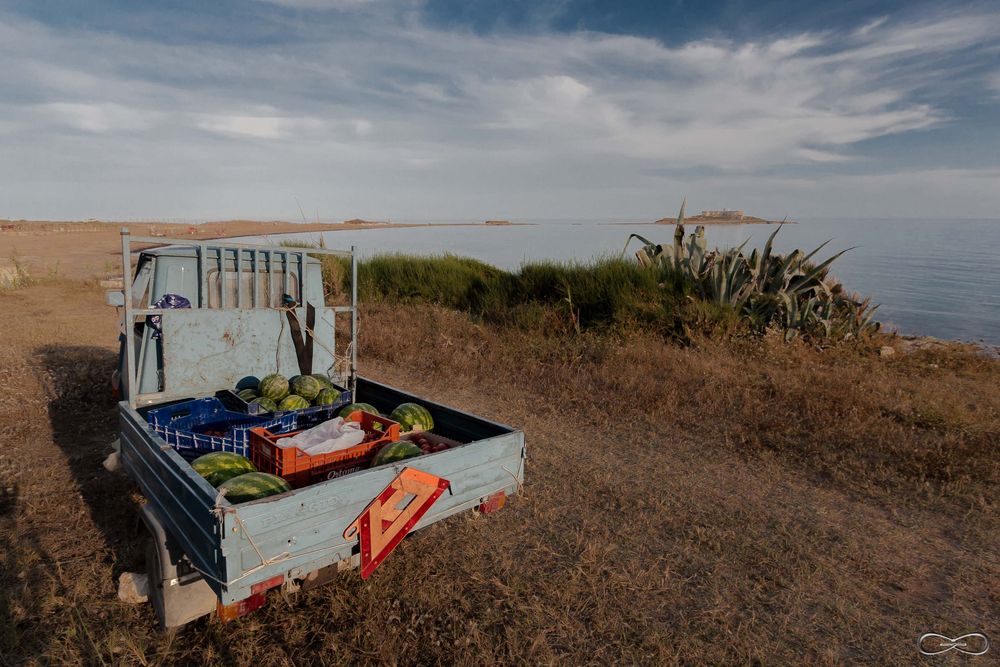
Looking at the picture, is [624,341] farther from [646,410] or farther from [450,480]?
[450,480]

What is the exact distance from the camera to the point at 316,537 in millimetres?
2740

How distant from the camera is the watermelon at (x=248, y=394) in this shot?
488cm

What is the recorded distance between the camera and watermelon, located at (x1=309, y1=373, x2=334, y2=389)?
205 inches

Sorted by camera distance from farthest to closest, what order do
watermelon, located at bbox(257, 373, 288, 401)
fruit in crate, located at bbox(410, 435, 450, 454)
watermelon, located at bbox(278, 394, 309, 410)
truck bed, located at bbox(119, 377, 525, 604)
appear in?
A: 1. watermelon, located at bbox(257, 373, 288, 401)
2. watermelon, located at bbox(278, 394, 309, 410)
3. fruit in crate, located at bbox(410, 435, 450, 454)
4. truck bed, located at bbox(119, 377, 525, 604)

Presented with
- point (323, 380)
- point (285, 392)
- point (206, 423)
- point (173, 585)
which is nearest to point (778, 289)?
point (323, 380)

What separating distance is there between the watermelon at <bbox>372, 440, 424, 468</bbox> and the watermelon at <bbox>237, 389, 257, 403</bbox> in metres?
1.95

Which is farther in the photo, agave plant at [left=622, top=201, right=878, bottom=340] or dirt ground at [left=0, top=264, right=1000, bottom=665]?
agave plant at [left=622, top=201, right=878, bottom=340]

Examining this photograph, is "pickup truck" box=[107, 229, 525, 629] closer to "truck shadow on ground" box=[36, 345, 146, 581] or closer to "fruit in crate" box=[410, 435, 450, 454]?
"fruit in crate" box=[410, 435, 450, 454]

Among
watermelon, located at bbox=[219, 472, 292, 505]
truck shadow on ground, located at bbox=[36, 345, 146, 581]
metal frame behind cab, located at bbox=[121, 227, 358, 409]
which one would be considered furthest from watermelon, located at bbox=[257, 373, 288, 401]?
watermelon, located at bbox=[219, 472, 292, 505]

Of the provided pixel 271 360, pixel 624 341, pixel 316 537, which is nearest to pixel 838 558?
pixel 316 537

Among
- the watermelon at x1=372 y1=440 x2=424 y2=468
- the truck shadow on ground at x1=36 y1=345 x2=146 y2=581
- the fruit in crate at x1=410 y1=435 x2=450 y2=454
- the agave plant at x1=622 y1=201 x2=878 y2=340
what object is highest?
the agave plant at x1=622 y1=201 x2=878 y2=340

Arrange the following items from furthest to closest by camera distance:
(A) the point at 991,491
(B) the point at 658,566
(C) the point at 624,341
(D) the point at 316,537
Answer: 1. (C) the point at 624,341
2. (A) the point at 991,491
3. (B) the point at 658,566
4. (D) the point at 316,537

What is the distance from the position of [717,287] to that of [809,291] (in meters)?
1.91

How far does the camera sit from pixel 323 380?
5297 mm
